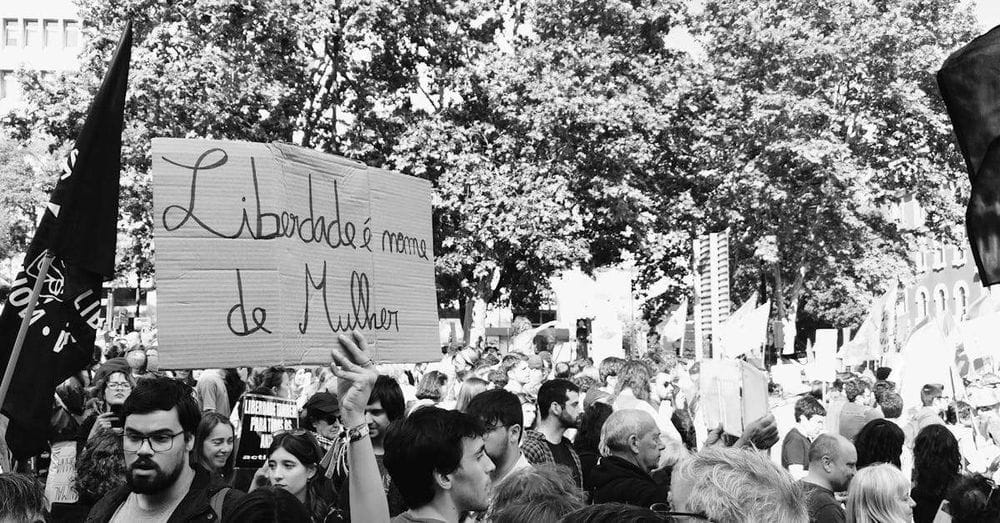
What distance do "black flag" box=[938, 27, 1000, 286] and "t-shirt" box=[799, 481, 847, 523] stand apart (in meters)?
2.79

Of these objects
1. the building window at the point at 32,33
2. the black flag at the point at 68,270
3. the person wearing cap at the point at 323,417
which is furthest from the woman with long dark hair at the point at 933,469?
the building window at the point at 32,33

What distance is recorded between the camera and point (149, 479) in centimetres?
403

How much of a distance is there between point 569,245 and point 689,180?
7126 mm

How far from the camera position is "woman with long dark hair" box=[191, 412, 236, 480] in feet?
19.6

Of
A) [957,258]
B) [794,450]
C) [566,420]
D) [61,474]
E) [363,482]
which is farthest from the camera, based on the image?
[957,258]

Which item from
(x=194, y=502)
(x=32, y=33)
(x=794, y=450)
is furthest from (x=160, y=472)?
(x=32, y=33)

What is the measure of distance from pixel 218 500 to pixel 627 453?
8.78 ft

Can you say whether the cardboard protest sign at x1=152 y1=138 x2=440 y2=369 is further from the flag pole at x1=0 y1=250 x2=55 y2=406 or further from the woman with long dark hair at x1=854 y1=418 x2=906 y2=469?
the woman with long dark hair at x1=854 y1=418 x2=906 y2=469

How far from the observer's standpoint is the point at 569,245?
31359mm

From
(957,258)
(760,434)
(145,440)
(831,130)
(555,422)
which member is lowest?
(760,434)

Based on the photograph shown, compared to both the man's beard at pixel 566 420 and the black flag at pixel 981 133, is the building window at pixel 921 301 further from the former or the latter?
the black flag at pixel 981 133

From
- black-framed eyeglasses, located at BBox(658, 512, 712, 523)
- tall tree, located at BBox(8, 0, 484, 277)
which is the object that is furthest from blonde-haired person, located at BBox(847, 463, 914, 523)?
tall tree, located at BBox(8, 0, 484, 277)

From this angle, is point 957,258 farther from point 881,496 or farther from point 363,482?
point 363,482

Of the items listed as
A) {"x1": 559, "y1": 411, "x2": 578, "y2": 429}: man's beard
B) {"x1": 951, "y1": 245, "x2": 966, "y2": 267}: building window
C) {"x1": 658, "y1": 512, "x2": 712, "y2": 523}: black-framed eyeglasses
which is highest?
{"x1": 951, "y1": 245, "x2": 966, "y2": 267}: building window
